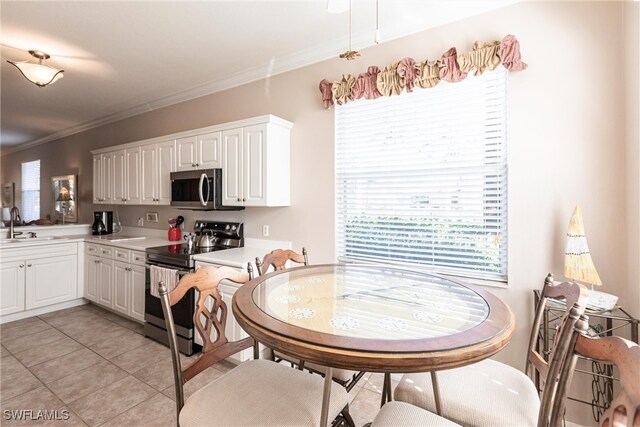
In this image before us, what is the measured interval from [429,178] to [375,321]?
1.47m

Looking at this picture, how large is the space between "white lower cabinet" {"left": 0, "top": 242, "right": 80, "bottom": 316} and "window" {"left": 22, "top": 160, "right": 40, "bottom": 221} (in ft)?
14.0

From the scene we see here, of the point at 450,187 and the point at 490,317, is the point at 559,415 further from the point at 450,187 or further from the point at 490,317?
the point at 450,187

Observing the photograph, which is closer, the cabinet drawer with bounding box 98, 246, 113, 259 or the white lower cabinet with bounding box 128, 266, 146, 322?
the white lower cabinet with bounding box 128, 266, 146, 322

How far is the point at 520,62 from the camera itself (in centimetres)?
189

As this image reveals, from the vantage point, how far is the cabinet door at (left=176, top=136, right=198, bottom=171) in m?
3.23

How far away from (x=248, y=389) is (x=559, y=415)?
3.54 feet

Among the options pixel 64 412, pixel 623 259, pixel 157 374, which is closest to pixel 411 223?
pixel 623 259

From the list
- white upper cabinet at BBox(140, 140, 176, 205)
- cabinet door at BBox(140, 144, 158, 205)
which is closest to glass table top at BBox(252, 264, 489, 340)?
white upper cabinet at BBox(140, 140, 176, 205)

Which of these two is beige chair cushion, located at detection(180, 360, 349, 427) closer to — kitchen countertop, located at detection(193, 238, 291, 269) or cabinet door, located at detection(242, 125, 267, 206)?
kitchen countertop, located at detection(193, 238, 291, 269)

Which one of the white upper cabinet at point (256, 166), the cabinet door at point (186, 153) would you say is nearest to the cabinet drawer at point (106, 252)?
the cabinet door at point (186, 153)

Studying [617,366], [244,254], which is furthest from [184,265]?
[617,366]

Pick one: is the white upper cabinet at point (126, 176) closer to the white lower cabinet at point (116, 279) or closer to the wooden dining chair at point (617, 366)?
the white lower cabinet at point (116, 279)

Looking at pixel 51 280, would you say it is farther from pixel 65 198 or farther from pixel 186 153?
pixel 65 198

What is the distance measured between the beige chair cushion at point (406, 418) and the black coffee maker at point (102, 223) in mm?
4700
